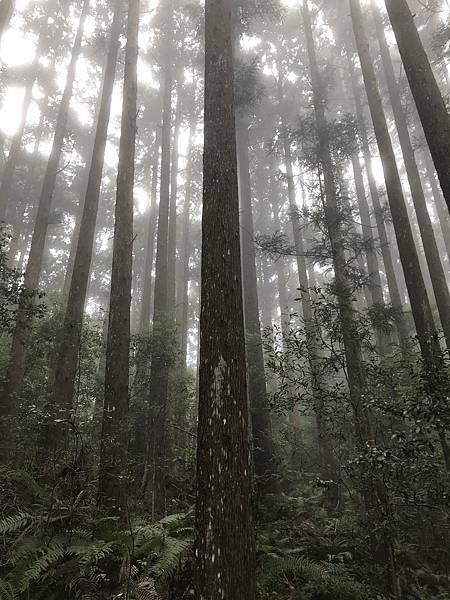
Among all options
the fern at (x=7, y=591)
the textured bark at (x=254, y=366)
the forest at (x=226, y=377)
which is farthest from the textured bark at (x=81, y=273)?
the textured bark at (x=254, y=366)

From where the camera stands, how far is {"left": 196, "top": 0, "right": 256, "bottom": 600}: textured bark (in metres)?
3.21

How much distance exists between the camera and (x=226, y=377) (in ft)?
12.6

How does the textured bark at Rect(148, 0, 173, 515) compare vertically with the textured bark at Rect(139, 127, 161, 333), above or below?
below

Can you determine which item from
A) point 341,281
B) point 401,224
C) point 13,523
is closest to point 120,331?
point 13,523

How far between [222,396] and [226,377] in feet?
0.59

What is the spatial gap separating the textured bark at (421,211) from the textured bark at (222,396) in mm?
7636

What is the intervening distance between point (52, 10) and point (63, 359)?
1883cm

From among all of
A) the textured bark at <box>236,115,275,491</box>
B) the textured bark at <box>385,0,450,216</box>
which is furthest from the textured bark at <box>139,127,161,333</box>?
the textured bark at <box>385,0,450,216</box>

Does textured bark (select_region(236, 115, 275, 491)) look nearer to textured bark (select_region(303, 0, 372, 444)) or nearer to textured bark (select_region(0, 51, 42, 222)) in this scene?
textured bark (select_region(303, 0, 372, 444))

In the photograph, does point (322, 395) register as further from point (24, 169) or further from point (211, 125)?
point (24, 169)

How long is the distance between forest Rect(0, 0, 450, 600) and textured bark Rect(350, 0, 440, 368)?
A: 0.14ft

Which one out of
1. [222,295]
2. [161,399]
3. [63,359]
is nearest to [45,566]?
[222,295]

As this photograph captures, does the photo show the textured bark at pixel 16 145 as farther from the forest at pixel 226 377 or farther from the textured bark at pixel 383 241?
the textured bark at pixel 383 241

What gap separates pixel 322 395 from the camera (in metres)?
7.12
